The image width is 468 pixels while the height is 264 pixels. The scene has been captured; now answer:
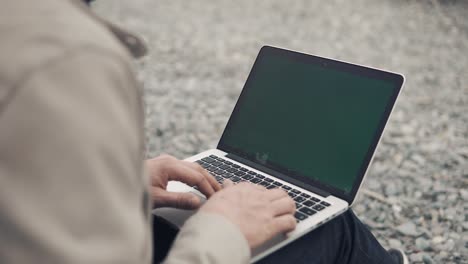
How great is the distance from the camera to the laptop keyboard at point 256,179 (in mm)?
1411

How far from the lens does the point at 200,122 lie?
3.82m

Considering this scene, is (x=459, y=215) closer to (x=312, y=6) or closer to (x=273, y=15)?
(x=273, y=15)

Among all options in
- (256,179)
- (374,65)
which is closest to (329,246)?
(256,179)

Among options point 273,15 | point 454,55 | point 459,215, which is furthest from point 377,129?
point 273,15

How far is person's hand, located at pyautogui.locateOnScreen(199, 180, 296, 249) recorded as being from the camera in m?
1.08

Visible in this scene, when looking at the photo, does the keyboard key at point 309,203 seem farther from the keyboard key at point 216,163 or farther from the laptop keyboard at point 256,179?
the keyboard key at point 216,163


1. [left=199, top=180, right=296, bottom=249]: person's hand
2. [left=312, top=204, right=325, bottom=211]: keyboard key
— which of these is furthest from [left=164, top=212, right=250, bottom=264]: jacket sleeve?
[left=312, top=204, right=325, bottom=211]: keyboard key

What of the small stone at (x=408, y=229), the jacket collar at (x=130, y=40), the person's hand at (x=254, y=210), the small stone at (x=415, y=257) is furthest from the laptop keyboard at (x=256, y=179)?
the small stone at (x=408, y=229)

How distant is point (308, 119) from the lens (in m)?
1.66

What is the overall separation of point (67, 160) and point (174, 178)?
711 millimetres

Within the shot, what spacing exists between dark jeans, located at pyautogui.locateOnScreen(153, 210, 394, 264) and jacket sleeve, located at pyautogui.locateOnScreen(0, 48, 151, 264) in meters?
0.60

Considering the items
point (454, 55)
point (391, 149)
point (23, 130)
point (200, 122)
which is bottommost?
point (200, 122)

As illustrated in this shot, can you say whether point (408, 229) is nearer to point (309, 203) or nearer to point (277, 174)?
point (277, 174)

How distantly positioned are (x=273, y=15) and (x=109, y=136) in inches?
274
